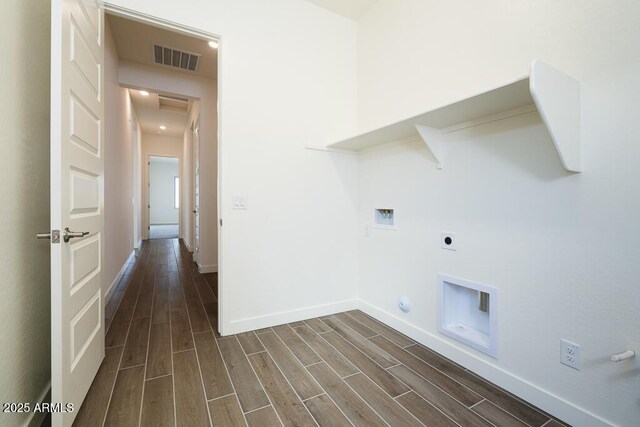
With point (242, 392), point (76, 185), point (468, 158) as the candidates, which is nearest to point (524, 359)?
point (468, 158)

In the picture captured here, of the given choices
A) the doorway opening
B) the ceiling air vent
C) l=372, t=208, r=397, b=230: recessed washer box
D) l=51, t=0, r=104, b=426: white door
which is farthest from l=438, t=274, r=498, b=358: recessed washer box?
the doorway opening

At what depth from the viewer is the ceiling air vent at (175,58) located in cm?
326

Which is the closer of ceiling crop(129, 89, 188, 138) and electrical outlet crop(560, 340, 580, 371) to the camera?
electrical outlet crop(560, 340, 580, 371)

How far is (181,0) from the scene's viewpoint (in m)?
2.02

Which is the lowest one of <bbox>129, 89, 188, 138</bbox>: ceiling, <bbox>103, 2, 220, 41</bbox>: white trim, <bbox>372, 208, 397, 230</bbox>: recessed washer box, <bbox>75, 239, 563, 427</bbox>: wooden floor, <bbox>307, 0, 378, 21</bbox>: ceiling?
<bbox>75, 239, 563, 427</bbox>: wooden floor

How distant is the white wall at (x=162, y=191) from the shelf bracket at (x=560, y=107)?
13.6m

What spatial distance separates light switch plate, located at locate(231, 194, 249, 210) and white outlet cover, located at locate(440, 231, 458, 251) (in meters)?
1.48

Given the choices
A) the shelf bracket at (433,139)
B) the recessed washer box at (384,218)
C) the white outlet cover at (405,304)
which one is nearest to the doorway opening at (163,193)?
the recessed washer box at (384,218)

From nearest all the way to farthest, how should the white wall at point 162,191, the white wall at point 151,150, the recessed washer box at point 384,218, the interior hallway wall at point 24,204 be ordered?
the interior hallway wall at point 24,204
the recessed washer box at point 384,218
the white wall at point 151,150
the white wall at point 162,191

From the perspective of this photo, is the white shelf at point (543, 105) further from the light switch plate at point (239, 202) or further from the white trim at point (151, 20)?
the white trim at point (151, 20)

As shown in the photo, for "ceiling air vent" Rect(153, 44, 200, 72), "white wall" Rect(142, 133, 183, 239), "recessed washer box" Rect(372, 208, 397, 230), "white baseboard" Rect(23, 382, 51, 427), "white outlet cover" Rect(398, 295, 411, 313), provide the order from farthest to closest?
"white wall" Rect(142, 133, 183, 239), "ceiling air vent" Rect(153, 44, 200, 72), "recessed washer box" Rect(372, 208, 397, 230), "white outlet cover" Rect(398, 295, 411, 313), "white baseboard" Rect(23, 382, 51, 427)

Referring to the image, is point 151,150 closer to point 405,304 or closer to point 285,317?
point 285,317

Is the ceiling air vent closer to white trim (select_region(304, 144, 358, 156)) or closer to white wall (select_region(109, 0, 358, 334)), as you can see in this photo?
white wall (select_region(109, 0, 358, 334))

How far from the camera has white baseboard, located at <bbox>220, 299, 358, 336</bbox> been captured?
87.4 inches
